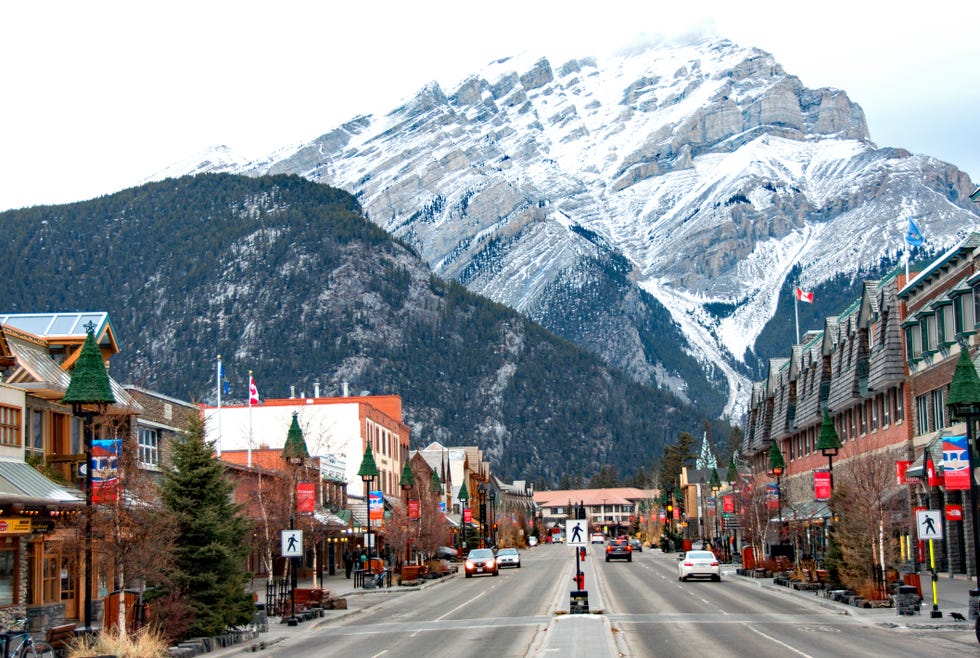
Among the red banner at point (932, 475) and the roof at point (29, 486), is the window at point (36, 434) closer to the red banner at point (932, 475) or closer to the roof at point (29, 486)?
the roof at point (29, 486)

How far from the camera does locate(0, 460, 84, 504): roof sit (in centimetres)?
3095

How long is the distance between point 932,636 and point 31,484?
22748 mm

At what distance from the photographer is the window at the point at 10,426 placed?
34250 mm

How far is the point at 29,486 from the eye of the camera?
32344 millimetres

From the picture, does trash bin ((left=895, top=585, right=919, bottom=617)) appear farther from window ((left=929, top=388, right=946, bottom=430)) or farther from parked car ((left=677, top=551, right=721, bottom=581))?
parked car ((left=677, top=551, right=721, bottom=581))

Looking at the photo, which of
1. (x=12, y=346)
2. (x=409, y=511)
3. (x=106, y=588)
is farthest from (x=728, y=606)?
(x=409, y=511)

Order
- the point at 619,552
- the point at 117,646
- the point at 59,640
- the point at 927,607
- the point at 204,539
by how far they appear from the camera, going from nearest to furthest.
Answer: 1. the point at 117,646
2. the point at 59,640
3. the point at 204,539
4. the point at 927,607
5. the point at 619,552

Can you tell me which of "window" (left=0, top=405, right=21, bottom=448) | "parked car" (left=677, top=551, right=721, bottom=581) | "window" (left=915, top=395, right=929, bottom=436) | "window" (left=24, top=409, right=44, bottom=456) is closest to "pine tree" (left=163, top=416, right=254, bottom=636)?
"window" (left=0, top=405, right=21, bottom=448)

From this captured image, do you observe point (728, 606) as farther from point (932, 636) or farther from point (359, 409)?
point (359, 409)

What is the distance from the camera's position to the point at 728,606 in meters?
41.0

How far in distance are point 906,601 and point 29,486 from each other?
23520 mm

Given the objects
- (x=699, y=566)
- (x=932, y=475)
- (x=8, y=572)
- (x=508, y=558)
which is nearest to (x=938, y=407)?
(x=932, y=475)

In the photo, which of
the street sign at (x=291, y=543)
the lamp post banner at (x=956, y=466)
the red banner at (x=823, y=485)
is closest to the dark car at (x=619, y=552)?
the red banner at (x=823, y=485)

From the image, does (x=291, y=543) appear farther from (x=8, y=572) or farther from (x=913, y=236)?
(x=913, y=236)
